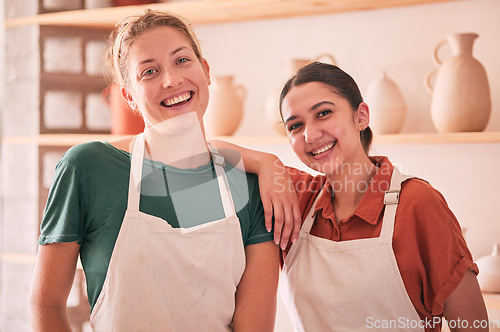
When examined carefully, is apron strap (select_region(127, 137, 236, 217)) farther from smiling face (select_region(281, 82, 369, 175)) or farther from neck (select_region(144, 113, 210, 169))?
smiling face (select_region(281, 82, 369, 175))

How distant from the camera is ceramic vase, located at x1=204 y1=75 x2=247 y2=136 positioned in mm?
2166

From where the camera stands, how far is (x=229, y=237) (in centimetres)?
134

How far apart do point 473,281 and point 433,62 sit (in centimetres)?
106

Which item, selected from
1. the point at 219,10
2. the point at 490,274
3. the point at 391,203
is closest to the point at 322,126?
the point at 391,203

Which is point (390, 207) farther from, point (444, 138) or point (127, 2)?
point (127, 2)

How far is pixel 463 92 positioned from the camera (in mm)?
1781

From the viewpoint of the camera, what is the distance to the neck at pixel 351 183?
1388mm

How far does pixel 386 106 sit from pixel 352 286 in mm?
826

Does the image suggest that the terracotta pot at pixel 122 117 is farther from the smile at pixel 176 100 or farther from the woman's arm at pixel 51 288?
the woman's arm at pixel 51 288

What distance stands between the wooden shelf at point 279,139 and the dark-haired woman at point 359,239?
0.44 meters

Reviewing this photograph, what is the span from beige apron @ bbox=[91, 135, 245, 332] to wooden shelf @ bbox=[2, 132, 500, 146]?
802mm

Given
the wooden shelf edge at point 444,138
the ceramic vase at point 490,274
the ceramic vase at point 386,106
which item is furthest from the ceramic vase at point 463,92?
the ceramic vase at point 490,274

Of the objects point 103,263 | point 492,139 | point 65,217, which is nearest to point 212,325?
point 103,263

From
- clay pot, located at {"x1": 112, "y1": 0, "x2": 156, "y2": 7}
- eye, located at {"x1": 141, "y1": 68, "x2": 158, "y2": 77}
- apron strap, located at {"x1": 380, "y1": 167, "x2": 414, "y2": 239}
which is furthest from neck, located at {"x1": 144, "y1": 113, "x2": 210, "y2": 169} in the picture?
clay pot, located at {"x1": 112, "y1": 0, "x2": 156, "y2": 7}
